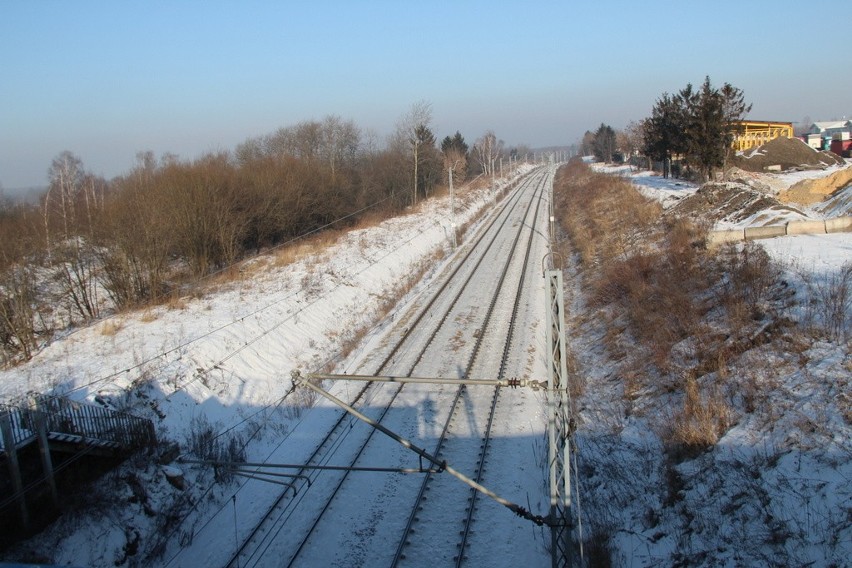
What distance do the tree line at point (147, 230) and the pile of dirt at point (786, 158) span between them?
26833 millimetres

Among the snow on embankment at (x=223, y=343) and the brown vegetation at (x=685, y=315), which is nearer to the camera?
the brown vegetation at (x=685, y=315)

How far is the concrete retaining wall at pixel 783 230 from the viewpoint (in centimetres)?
1798

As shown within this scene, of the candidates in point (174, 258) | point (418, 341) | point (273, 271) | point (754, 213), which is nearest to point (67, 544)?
point (418, 341)

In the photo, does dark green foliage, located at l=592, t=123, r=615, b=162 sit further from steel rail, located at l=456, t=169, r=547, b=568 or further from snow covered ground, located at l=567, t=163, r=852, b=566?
snow covered ground, located at l=567, t=163, r=852, b=566

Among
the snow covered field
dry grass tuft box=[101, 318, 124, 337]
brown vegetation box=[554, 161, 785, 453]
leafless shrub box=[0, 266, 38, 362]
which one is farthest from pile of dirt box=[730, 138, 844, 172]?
leafless shrub box=[0, 266, 38, 362]

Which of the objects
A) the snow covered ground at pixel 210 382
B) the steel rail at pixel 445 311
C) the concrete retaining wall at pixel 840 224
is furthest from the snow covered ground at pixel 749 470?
the concrete retaining wall at pixel 840 224

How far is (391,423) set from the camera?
1261 cm

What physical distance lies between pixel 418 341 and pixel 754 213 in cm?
1334

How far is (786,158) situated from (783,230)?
31995mm

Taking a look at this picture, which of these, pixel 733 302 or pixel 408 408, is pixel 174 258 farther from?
pixel 733 302

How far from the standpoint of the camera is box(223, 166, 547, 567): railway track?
9.07 metres

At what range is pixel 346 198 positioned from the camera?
42906 millimetres

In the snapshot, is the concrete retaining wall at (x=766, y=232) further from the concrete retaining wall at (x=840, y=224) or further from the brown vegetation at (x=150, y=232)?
the brown vegetation at (x=150, y=232)

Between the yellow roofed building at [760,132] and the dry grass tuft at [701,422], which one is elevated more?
the yellow roofed building at [760,132]
